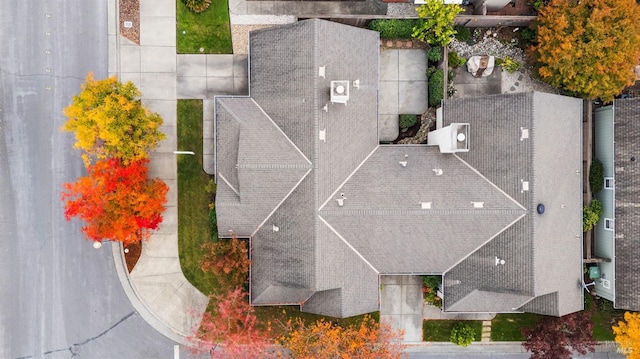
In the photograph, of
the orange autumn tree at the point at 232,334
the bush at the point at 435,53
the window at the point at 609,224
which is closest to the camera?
the orange autumn tree at the point at 232,334

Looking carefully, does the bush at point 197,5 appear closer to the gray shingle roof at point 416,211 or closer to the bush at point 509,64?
the gray shingle roof at point 416,211

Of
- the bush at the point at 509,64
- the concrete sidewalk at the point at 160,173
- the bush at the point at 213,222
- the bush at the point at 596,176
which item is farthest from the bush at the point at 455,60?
the bush at the point at 213,222

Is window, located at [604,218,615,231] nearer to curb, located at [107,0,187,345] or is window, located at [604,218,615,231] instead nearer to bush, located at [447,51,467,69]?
bush, located at [447,51,467,69]

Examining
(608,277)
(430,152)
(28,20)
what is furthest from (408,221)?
(28,20)

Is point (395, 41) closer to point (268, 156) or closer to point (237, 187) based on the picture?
point (268, 156)

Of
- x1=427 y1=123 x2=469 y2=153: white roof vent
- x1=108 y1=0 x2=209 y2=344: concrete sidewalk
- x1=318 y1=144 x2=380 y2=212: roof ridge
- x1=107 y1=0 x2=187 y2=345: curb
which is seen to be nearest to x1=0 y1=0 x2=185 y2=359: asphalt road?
x1=107 y1=0 x2=187 y2=345: curb

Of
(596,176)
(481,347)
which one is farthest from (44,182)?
(596,176)
